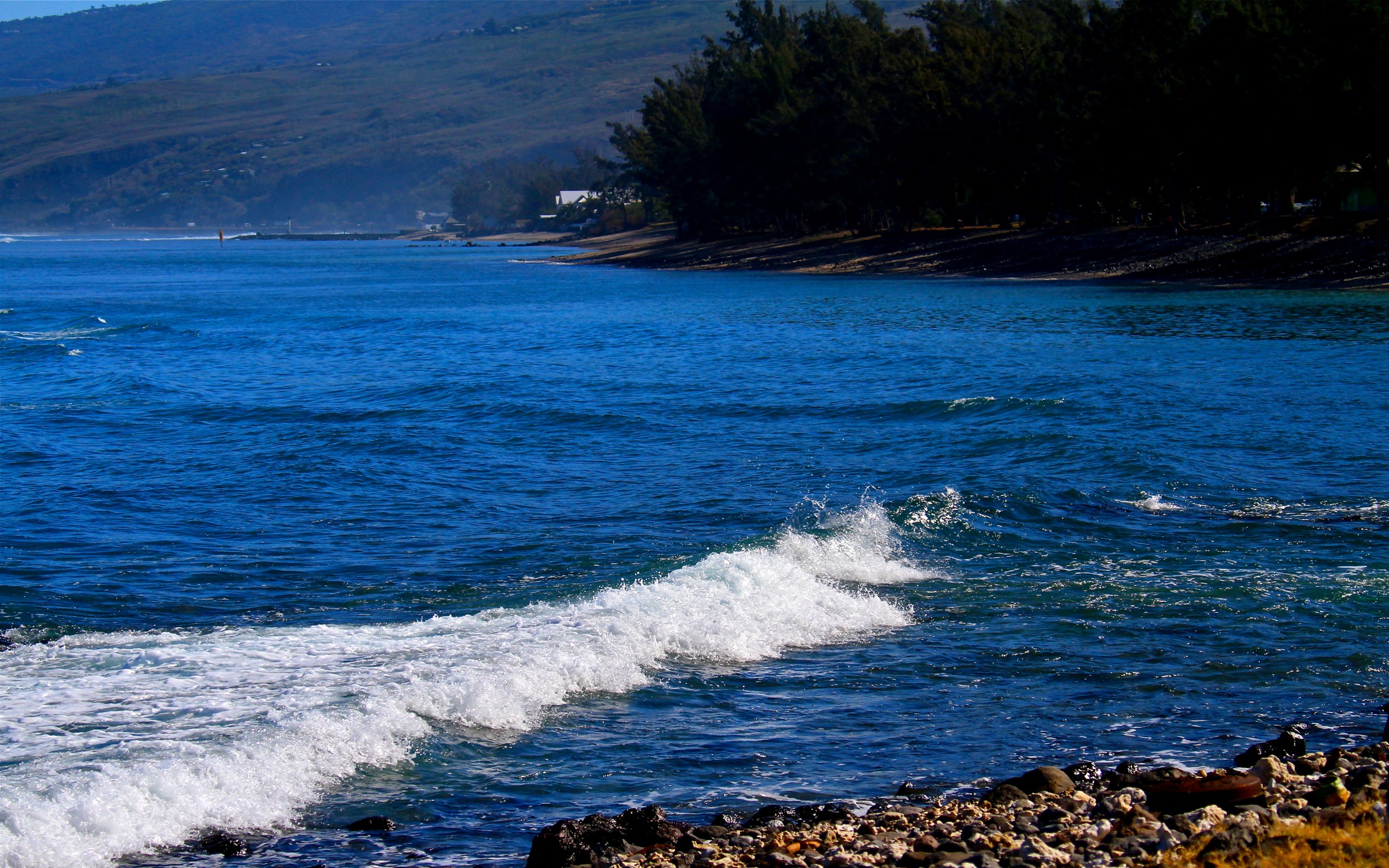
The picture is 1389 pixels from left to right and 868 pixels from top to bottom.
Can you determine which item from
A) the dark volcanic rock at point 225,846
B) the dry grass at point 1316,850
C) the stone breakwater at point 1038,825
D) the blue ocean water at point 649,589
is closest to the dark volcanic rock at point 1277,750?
the stone breakwater at point 1038,825

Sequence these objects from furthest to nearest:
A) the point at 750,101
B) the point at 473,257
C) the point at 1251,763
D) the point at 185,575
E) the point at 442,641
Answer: the point at 473,257, the point at 750,101, the point at 185,575, the point at 442,641, the point at 1251,763

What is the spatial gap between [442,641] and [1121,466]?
1235cm

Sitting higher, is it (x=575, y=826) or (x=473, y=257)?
(x=473, y=257)

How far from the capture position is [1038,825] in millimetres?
7785

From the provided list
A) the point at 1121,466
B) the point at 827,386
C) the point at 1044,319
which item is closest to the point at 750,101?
the point at 1044,319

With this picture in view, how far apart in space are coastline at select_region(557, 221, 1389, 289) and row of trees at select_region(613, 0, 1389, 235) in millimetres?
2963

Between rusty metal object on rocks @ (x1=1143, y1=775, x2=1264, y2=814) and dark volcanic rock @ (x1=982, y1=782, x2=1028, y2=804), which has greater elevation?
rusty metal object on rocks @ (x1=1143, y1=775, x2=1264, y2=814)

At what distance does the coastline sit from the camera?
56.3 m

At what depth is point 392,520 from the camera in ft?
58.5

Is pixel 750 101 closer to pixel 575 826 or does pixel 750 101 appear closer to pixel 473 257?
pixel 473 257

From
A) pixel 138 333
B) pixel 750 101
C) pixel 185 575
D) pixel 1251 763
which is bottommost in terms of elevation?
pixel 1251 763

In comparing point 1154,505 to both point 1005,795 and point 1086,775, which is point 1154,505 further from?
point 1005,795

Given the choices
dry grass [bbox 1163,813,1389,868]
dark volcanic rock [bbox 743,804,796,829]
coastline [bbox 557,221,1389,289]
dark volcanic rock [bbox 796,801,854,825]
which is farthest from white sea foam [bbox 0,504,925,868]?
coastline [bbox 557,221,1389,289]

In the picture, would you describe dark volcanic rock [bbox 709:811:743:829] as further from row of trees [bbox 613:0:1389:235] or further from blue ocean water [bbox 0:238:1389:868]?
row of trees [bbox 613:0:1389:235]
